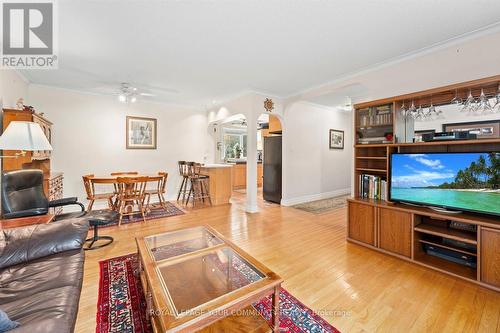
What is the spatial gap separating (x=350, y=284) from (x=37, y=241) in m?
2.60

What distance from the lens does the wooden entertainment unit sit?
1.98 meters

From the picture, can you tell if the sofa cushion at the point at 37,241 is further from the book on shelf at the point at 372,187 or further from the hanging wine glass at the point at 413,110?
the hanging wine glass at the point at 413,110

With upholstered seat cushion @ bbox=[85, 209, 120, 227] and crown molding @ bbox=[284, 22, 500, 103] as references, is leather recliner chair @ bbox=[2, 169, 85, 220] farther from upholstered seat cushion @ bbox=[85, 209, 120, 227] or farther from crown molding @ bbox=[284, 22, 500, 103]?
crown molding @ bbox=[284, 22, 500, 103]

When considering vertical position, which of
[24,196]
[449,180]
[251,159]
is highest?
[251,159]

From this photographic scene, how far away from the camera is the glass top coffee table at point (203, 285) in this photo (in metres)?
1.15

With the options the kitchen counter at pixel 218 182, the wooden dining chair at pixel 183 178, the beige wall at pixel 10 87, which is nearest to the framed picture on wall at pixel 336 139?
the kitchen counter at pixel 218 182

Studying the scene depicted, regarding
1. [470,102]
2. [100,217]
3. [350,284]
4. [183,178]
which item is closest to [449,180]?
[470,102]

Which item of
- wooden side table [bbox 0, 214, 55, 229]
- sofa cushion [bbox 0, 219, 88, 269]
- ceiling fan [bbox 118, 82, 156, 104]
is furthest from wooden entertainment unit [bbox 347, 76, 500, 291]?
ceiling fan [bbox 118, 82, 156, 104]

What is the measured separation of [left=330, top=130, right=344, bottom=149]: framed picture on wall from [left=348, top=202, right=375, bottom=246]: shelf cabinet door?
11.1ft

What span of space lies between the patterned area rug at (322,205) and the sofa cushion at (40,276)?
12.8ft

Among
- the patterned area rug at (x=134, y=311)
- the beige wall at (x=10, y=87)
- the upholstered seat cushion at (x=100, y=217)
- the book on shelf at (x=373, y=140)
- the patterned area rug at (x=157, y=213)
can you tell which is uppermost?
the beige wall at (x=10, y=87)

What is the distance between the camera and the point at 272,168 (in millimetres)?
5500

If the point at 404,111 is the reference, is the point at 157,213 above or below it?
below

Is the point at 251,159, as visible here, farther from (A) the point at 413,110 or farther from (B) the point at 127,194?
(A) the point at 413,110
